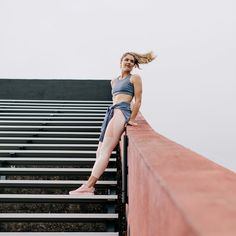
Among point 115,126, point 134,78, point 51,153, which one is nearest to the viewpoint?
point 115,126

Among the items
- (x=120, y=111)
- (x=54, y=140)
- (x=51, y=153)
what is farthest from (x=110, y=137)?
(x=54, y=140)

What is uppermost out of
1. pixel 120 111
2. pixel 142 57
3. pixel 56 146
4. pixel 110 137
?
pixel 142 57

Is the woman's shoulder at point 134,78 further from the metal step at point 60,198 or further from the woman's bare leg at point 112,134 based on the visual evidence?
the metal step at point 60,198

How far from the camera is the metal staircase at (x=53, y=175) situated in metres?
3.34

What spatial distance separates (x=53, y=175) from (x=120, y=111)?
3.66 ft

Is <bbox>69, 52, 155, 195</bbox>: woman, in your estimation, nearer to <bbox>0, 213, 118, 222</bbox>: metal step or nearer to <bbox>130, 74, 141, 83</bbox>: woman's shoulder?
<bbox>130, 74, 141, 83</bbox>: woman's shoulder

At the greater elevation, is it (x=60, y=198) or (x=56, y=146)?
(x=56, y=146)

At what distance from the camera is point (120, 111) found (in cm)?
375

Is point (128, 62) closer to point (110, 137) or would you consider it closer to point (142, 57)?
point (142, 57)

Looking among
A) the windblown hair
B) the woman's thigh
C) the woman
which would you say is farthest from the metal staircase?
the windblown hair

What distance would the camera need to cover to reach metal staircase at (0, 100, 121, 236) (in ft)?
11.0

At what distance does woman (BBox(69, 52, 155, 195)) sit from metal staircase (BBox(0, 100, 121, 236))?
25 cm

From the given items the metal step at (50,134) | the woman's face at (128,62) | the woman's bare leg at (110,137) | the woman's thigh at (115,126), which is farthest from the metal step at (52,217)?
the metal step at (50,134)

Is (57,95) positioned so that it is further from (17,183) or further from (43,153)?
(17,183)
